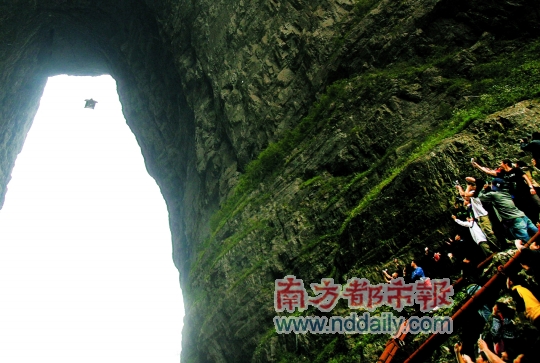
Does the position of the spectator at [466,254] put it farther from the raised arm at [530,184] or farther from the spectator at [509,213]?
the raised arm at [530,184]

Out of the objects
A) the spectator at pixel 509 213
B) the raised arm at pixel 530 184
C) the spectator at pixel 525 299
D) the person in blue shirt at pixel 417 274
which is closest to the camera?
the spectator at pixel 525 299

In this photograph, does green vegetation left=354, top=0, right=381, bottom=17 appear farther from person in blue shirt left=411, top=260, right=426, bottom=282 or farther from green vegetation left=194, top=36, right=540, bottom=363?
person in blue shirt left=411, top=260, right=426, bottom=282

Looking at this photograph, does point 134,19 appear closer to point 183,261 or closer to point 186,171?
point 186,171

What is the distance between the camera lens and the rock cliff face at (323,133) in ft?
35.0

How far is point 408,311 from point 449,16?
1129cm

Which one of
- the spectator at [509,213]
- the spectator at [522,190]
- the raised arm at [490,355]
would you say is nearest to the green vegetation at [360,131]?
the spectator at [509,213]

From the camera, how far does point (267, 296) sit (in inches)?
558

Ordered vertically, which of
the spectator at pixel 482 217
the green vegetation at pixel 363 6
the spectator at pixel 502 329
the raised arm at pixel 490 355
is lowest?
the raised arm at pixel 490 355

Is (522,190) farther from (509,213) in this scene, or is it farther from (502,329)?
(502,329)

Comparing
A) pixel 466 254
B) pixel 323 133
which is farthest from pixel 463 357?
pixel 323 133

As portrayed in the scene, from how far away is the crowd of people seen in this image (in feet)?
18.3

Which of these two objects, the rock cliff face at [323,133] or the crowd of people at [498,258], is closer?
the crowd of people at [498,258]

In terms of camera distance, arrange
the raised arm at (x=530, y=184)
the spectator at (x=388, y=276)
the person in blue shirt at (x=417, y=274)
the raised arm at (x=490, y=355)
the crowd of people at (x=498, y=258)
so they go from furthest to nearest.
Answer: the spectator at (x=388, y=276)
the person in blue shirt at (x=417, y=274)
the raised arm at (x=530, y=184)
the crowd of people at (x=498, y=258)
the raised arm at (x=490, y=355)

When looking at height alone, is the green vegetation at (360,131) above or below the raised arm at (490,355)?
A: above
